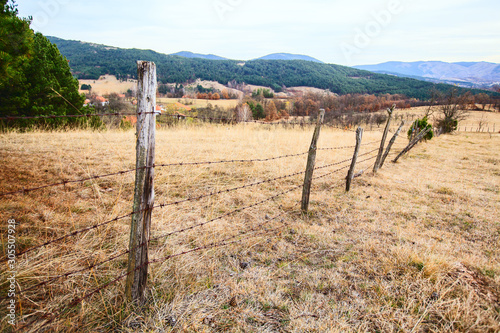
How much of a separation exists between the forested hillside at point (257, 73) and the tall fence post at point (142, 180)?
8295cm

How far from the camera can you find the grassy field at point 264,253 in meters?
2.15

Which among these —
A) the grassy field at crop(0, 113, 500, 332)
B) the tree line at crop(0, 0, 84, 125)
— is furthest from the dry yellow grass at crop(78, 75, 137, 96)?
the grassy field at crop(0, 113, 500, 332)

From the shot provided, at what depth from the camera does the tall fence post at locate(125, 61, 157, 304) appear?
180cm

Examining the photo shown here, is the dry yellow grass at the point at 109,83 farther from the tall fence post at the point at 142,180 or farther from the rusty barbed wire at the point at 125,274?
the tall fence post at the point at 142,180

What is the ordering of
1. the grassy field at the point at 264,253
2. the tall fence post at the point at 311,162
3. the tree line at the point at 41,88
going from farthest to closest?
1. the tree line at the point at 41,88
2. the tall fence post at the point at 311,162
3. the grassy field at the point at 264,253

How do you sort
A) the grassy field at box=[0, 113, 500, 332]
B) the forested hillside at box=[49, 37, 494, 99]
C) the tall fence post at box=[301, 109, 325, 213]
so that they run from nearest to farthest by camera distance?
the grassy field at box=[0, 113, 500, 332], the tall fence post at box=[301, 109, 325, 213], the forested hillside at box=[49, 37, 494, 99]

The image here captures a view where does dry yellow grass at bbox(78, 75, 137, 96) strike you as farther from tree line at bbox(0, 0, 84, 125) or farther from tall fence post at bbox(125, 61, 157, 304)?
tall fence post at bbox(125, 61, 157, 304)

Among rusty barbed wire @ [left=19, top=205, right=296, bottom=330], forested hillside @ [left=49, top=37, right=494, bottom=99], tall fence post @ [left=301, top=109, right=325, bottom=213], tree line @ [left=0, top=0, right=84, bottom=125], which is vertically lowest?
rusty barbed wire @ [left=19, top=205, right=296, bottom=330]

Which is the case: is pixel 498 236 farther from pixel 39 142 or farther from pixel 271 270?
pixel 39 142

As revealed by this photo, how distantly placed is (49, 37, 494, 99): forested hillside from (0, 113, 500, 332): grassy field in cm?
8062

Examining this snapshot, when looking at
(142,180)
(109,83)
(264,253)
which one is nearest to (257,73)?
(109,83)

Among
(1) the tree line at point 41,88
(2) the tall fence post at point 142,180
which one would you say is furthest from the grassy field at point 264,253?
(1) the tree line at point 41,88

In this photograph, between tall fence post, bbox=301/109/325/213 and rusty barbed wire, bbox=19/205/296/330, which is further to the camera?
tall fence post, bbox=301/109/325/213

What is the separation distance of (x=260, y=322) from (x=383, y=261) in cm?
184
